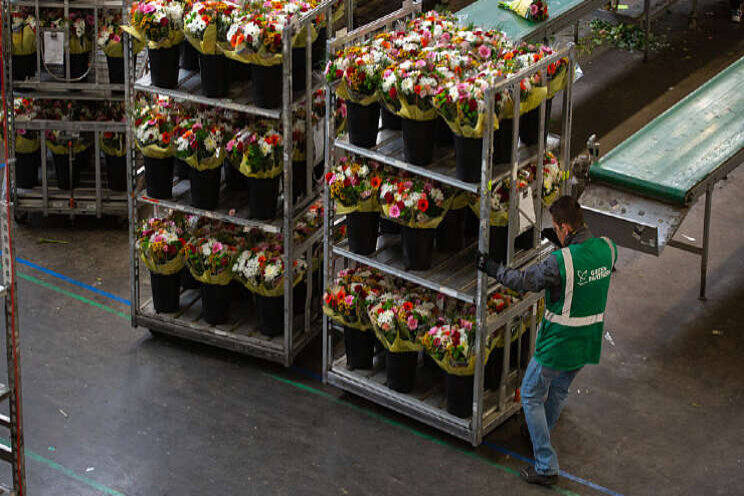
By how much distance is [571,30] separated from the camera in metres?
15.6

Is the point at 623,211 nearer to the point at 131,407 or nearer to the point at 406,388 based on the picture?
the point at 406,388

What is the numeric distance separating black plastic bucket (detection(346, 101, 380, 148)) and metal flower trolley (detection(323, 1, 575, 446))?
5 centimetres

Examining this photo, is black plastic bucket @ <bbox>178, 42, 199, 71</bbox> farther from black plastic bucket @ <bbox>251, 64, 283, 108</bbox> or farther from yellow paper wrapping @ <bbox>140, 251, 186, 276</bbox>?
yellow paper wrapping @ <bbox>140, 251, 186, 276</bbox>

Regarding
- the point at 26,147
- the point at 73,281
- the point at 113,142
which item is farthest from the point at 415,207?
the point at 26,147

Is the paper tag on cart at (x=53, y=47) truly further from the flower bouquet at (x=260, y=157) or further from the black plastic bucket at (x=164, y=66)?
the flower bouquet at (x=260, y=157)

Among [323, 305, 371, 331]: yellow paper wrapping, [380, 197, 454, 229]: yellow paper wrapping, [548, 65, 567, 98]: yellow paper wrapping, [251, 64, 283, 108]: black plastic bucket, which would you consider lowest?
[323, 305, 371, 331]: yellow paper wrapping

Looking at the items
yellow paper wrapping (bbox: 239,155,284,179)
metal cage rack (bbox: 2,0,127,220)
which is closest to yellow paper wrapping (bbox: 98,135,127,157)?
metal cage rack (bbox: 2,0,127,220)

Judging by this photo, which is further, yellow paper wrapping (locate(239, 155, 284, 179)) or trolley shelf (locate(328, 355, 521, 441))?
yellow paper wrapping (locate(239, 155, 284, 179))

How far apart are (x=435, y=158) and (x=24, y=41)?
14.2 ft

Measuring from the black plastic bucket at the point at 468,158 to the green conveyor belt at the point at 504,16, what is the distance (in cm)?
476

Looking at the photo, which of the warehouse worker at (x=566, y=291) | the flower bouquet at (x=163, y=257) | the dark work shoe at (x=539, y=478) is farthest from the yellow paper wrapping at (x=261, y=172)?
the dark work shoe at (x=539, y=478)

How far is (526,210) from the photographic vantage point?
7723 millimetres

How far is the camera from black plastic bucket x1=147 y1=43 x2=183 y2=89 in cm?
848

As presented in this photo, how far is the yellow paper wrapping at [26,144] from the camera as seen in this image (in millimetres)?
10711
